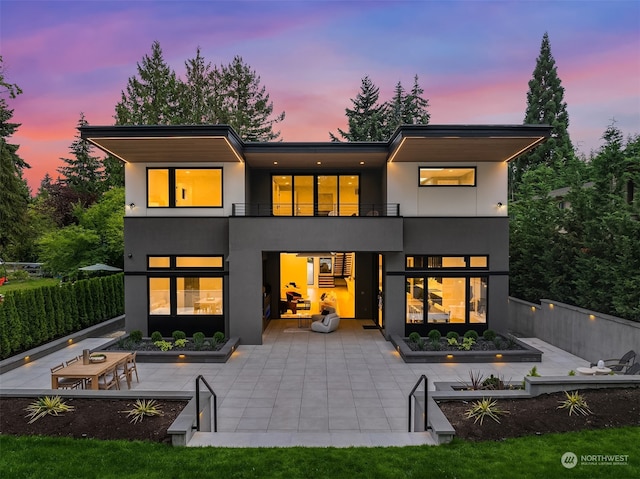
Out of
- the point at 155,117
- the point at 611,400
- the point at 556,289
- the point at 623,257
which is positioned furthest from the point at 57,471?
the point at 155,117

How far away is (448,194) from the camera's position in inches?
567

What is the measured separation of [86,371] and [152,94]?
93.8 ft

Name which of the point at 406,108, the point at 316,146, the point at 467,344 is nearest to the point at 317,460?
the point at 467,344

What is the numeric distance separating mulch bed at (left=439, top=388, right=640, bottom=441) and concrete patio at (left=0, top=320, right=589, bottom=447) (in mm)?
880

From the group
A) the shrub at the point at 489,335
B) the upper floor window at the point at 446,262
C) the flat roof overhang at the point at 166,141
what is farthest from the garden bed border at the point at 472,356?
the flat roof overhang at the point at 166,141

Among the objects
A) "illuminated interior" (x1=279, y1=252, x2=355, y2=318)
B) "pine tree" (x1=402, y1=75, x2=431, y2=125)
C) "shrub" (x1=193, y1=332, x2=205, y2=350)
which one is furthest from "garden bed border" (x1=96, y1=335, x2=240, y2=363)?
"pine tree" (x1=402, y1=75, x2=431, y2=125)

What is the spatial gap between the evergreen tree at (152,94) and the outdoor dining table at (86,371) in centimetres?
2600

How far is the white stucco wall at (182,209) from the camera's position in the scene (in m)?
14.3

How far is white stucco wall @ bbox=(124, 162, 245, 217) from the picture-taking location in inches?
562

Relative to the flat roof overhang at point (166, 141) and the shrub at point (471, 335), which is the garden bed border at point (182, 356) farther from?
the shrub at point (471, 335)

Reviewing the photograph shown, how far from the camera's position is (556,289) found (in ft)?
45.7

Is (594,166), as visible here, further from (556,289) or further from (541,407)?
(541,407)

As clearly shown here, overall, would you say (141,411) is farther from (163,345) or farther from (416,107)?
(416,107)

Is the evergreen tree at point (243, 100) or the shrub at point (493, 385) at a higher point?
the evergreen tree at point (243, 100)
